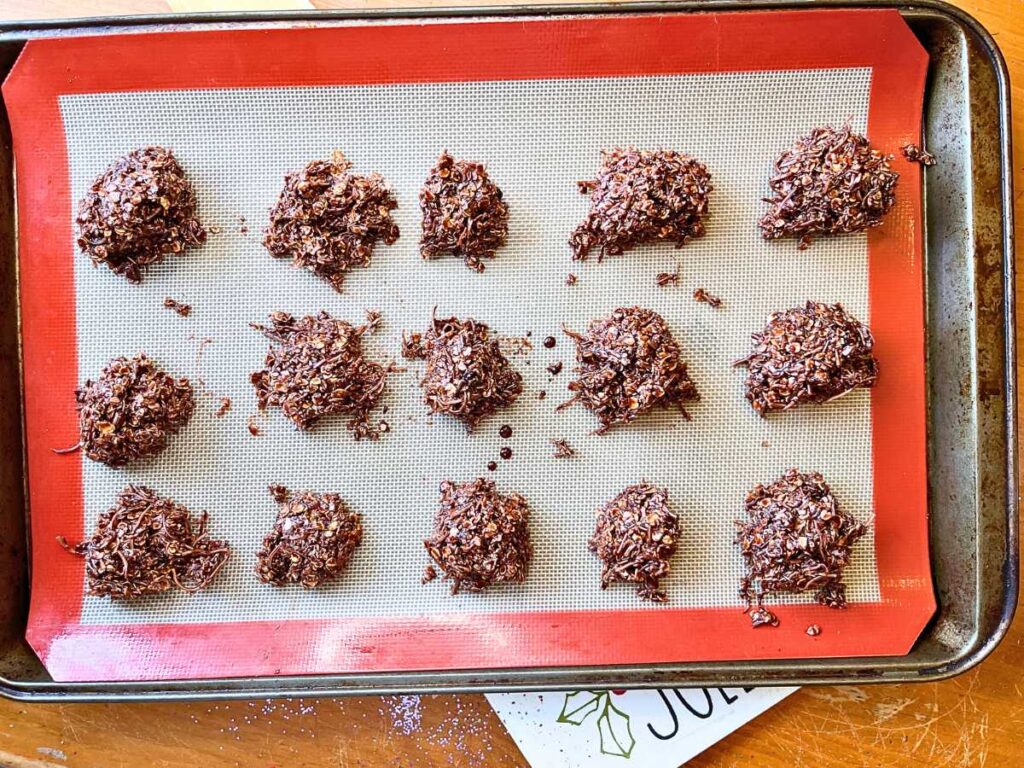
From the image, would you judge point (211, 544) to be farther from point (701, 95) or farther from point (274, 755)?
point (701, 95)

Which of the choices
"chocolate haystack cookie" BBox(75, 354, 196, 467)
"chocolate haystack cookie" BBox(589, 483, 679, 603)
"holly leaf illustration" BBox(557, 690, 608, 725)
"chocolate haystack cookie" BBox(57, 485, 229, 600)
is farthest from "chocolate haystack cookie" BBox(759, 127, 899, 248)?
"chocolate haystack cookie" BBox(57, 485, 229, 600)

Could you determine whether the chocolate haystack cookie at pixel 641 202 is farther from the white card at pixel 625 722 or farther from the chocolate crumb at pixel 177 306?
the white card at pixel 625 722

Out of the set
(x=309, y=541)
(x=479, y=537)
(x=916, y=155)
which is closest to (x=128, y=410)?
(x=309, y=541)

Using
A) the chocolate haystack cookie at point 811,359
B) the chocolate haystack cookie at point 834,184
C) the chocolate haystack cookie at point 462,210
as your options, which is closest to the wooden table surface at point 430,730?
the chocolate haystack cookie at point 834,184

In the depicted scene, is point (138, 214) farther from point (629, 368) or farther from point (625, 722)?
point (625, 722)

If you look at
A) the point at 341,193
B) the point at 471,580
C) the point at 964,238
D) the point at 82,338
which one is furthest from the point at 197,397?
the point at 964,238

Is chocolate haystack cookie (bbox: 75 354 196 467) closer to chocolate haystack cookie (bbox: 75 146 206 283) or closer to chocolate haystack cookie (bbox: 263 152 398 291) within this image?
chocolate haystack cookie (bbox: 75 146 206 283)
